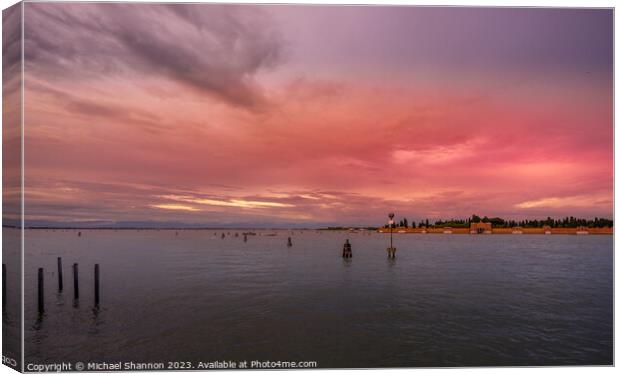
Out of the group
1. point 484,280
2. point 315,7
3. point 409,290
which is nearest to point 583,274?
point 484,280

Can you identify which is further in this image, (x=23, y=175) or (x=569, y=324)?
(x=569, y=324)

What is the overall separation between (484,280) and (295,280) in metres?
11.0

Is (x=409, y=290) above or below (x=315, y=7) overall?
below

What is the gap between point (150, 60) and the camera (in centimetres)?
1089

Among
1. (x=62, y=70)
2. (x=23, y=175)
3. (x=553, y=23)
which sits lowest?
(x=23, y=175)

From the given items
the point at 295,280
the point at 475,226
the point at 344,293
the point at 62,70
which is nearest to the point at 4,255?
the point at 62,70

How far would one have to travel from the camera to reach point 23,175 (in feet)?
29.6

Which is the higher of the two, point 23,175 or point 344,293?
point 23,175

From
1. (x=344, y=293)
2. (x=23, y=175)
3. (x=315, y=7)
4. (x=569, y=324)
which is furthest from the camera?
(x=344, y=293)

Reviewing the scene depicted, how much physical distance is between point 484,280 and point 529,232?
126073 millimetres

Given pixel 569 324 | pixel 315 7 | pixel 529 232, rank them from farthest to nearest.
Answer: pixel 529 232
pixel 569 324
pixel 315 7

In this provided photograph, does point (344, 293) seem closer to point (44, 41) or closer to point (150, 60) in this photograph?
point (150, 60)

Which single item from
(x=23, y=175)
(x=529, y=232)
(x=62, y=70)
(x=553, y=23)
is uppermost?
(x=553, y=23)

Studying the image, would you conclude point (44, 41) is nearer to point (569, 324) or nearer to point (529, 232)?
point (569, 324)
